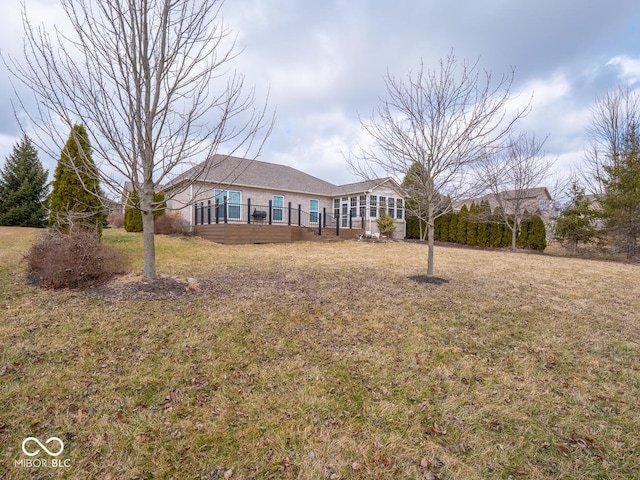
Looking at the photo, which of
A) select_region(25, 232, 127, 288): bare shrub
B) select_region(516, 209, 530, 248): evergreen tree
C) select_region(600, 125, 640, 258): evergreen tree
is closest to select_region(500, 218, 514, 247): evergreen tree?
select_region(516, 209, 530, 248): evergreen tree

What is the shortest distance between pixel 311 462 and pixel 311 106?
11870 millimetres

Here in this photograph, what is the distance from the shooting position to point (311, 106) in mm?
11852

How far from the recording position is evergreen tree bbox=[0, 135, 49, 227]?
57.1ft

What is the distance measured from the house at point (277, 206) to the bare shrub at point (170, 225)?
27.9 inches

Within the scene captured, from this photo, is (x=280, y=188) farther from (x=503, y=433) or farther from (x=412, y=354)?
(x=503, y=433)

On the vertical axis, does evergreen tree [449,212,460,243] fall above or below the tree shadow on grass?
above

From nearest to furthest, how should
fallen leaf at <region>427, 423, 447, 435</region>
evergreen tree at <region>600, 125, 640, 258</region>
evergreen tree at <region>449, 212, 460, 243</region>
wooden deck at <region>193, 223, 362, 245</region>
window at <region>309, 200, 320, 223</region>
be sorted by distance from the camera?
fallen leaf at <region>427, 423, 447, 435</region> → wooden deck at <region>193, 223, 362, 245</region> → evergreen tree at <region>600, 125, 640, 258</region> → evergreen tree at <region>449, 212, 460, 243</region> → window at <region>309, 200, 320, 223</region>

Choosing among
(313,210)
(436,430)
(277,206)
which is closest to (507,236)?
(313,210)

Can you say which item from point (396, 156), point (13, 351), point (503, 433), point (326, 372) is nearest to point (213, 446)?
point (326, 372)

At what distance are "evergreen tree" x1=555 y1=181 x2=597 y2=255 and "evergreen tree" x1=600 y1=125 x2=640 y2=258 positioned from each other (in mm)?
672

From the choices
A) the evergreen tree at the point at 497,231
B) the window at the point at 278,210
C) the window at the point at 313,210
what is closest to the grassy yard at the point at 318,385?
the window at the point at 278,210

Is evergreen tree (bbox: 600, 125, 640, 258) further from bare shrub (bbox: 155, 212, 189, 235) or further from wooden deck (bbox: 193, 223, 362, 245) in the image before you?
bare shrub (bbox: 155, 212, 189, 235)

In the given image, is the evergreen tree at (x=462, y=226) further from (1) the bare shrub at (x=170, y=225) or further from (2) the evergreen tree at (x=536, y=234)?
(1) the bare shrub at (x=170, y=225)

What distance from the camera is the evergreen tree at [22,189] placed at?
1739 cm
